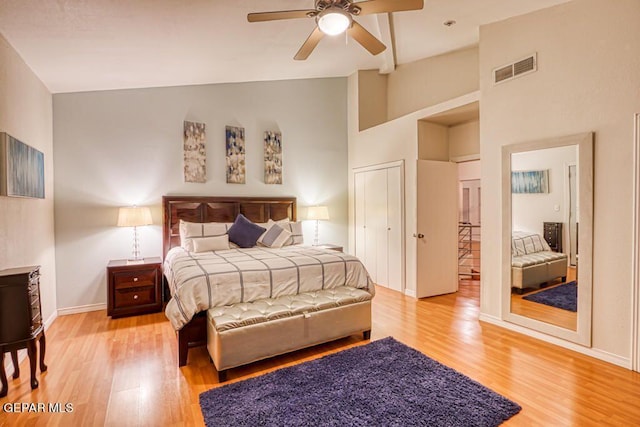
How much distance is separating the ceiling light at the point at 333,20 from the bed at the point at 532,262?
105 inches

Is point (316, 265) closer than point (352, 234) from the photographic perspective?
Yes

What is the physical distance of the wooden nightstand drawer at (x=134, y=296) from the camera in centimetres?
379

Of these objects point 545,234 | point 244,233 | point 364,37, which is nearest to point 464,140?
point 545,234

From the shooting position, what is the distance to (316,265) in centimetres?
318

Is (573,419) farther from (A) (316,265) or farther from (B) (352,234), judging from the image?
(B) (352,234)

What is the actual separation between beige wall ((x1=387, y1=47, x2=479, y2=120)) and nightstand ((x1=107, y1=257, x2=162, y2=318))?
457 cm

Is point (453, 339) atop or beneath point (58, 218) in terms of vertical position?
beneath

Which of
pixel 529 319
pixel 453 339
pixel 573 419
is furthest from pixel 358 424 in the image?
pixel 529 319

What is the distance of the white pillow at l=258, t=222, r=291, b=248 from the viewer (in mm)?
4477

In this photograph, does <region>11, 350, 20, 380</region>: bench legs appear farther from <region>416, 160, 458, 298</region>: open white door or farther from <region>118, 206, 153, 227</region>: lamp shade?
<region>416, 160, 458, 298</region>: open white door

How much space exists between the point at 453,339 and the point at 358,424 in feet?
5.34

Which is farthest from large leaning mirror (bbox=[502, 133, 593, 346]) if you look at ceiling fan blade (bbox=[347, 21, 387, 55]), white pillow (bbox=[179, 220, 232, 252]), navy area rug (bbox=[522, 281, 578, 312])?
white pillow (bbox=[179, 220, 232, 252])

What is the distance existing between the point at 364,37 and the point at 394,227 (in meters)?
2.88

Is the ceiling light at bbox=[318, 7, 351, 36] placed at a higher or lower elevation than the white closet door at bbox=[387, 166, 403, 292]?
higher
